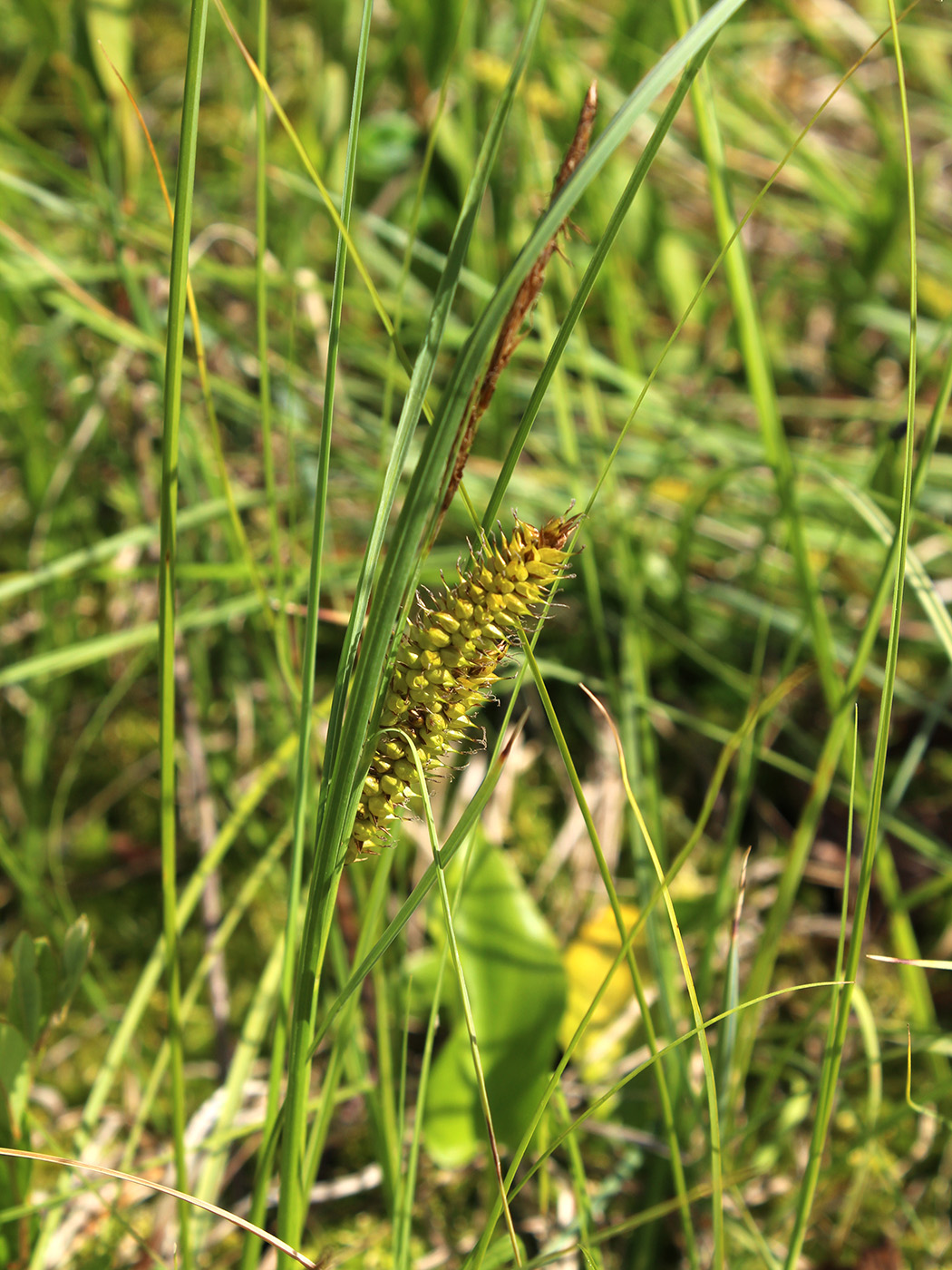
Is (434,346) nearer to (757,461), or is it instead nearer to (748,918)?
(757,461)

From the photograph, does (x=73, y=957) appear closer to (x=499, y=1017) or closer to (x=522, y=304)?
(x=499, y=1017)

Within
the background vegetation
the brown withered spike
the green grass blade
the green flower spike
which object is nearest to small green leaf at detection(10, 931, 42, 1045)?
the background vegetation

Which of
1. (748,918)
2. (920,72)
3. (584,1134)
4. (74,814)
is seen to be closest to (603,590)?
(748,918)

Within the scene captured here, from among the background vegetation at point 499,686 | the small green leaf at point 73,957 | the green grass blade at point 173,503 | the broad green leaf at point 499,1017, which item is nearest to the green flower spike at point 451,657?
the background vegetation at point 499,686

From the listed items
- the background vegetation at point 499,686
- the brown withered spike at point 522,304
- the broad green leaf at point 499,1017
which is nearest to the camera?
the brown withered spike at point 522,304

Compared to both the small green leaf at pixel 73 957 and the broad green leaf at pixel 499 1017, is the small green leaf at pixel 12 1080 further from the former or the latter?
the broad green leaf at pixel 499 1017
